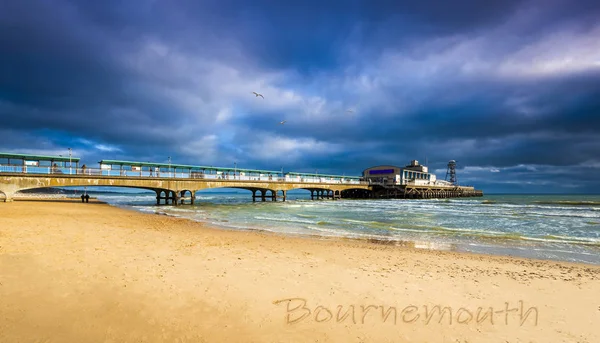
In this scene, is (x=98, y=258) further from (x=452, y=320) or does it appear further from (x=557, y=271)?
(x=557, y=271)

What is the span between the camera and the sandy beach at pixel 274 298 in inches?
160

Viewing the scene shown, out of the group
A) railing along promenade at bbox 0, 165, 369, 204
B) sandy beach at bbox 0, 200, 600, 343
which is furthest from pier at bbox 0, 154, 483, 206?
sandy beach at bbox 0, 200, 600, 343

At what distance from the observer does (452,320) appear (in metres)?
4.75

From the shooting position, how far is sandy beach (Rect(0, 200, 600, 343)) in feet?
13.3

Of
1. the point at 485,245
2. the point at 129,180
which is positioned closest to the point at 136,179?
the point at 129,180

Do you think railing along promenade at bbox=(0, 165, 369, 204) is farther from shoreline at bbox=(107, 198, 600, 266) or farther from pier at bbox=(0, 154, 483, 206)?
shoreline at bbox=(107, 198, 600, 266)

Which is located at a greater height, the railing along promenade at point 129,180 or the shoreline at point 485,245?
the railing along promenade at point 129,180

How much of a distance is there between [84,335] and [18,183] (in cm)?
3767

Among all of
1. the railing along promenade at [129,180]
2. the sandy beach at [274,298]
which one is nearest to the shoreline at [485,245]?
the sandy beach at [274,298]

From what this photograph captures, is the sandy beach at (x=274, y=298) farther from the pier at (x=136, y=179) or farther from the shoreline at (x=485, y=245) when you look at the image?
the pier at (x=136, y=179)

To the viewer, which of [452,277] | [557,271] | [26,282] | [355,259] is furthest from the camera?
[355,259]

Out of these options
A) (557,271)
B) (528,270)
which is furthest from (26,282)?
(557,271)

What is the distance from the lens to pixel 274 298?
5.31m

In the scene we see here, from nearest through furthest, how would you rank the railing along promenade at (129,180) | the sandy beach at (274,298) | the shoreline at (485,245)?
1. the sandy beach at (274,298)
2. the shoreline at (485,245)
3. the railing along promenade at (129,180)
